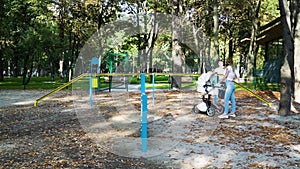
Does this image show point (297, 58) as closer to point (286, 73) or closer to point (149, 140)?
point (286, 73)

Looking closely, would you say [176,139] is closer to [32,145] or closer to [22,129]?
[32,145]

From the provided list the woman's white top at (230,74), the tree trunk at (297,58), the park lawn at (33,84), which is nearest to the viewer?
the woman's white top at (230,74)

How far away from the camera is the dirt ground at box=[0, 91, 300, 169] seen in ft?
16.9

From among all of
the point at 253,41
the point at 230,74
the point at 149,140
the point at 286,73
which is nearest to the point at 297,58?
the point at 286,73

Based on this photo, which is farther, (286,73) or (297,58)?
(297,58)

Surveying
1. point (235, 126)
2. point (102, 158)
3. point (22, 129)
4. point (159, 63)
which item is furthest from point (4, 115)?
point (159, 63)

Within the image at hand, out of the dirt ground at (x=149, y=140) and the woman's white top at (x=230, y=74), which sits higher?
the woman's white top at (x=230, y=74)

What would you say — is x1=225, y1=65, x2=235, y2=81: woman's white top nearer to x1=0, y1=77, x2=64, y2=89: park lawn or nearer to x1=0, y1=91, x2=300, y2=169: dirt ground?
x1=0, y1=91, x2=300, y2=169: dirt ground

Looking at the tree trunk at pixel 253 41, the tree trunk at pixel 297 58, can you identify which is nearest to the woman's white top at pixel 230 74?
the tree trunk at pixel 297 58

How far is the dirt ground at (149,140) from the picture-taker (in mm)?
5137

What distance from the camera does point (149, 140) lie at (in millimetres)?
6582

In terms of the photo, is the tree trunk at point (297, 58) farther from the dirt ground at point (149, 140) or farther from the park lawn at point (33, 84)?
the park lawn at point (33, 84)

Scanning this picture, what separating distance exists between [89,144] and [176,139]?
1874mm

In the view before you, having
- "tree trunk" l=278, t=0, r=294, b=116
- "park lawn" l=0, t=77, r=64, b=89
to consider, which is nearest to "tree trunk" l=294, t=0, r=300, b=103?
"tree trunk" l=278, t=0, r=294, b=116
